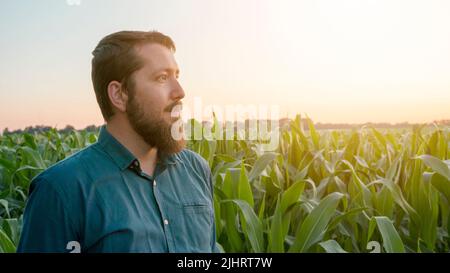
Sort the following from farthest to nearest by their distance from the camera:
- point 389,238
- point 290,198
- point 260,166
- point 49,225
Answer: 1. point 260,166
2. point 290,198
3. point 389,238
4. point 49,225

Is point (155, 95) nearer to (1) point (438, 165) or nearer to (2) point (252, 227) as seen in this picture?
(2) point (252, 227)

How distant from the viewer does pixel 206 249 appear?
1094 mm

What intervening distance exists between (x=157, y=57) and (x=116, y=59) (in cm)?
10

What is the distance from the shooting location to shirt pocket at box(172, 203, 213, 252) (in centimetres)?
104

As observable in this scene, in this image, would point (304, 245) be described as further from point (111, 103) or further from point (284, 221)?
point (111, 103)

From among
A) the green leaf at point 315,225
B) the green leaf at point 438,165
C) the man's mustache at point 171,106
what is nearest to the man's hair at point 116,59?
the man's mustache at point 171,106

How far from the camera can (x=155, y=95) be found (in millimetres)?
1039

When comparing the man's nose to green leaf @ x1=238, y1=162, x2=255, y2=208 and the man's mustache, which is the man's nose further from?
green leaf @ x1=238, y1=162, x2=255, y2=208

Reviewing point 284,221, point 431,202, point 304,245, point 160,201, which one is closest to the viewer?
point 160,201

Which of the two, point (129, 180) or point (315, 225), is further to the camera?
point (315, 225)

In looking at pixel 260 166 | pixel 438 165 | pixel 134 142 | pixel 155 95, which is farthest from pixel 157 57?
pixel 438 165

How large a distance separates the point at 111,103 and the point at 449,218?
1.09 metres

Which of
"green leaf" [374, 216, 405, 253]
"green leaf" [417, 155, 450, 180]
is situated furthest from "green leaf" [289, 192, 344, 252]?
"green leaf" [417, 155, 450, 180]

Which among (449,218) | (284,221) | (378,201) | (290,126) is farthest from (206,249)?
(290,126)
